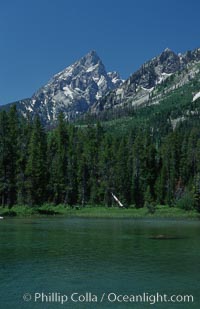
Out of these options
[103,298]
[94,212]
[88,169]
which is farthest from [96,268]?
[88,169]

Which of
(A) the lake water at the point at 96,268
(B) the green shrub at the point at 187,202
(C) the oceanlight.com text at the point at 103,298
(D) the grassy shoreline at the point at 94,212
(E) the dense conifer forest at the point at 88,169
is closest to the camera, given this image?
(C) the oceanlight.com text at the point at 103,298

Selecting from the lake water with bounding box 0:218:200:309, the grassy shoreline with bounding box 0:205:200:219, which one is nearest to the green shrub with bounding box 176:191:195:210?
the grassy shoreline with bounding box 0:205:200:219

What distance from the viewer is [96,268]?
95.3 ft

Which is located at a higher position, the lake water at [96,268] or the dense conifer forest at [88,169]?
the dense conifer forest at [88,169]

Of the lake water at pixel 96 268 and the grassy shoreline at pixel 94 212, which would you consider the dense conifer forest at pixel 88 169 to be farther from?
the lake water at pixel 96 268

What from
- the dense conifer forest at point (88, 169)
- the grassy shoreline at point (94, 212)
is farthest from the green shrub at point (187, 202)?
the grassy shoreline at point (94, 212)

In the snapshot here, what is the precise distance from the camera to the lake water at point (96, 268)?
22.4 meters

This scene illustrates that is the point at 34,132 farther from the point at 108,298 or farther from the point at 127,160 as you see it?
the point at 108,298

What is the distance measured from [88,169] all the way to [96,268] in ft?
281

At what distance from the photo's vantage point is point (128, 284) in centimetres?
2433

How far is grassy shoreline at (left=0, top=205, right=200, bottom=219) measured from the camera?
87625 millimetres

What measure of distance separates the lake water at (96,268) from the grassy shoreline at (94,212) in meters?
42.0

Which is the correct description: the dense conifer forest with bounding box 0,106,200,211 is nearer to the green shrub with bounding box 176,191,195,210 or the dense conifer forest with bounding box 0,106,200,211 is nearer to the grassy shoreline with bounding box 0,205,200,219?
the green shrub with bounding box 176,191,195,210

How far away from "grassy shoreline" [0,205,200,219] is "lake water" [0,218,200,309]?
1652 inches
